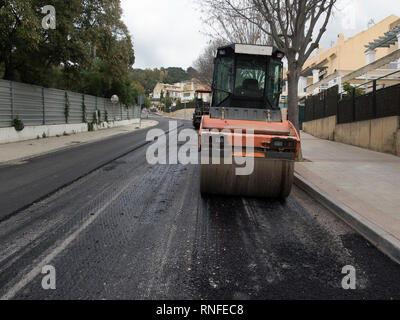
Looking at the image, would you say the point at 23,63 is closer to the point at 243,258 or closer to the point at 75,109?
Result: the point at 75,109

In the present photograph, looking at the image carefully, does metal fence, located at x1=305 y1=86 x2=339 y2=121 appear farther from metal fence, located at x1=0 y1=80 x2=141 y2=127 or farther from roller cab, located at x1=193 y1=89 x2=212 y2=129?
metal fence, located at x1=0 y1=80 x2=141 y2=127

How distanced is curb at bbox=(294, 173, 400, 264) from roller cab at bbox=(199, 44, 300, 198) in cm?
77

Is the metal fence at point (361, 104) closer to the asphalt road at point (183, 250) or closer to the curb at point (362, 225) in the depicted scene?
the curb at point (362, 225)

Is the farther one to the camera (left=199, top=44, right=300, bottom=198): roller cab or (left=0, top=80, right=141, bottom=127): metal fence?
(left=0, top=80, right=141, bottom=127): metal fence

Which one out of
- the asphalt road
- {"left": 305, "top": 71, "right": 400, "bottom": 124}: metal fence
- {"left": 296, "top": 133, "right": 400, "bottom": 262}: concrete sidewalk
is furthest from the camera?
{"left": 305, "top": 71, "right": 400, "bottom": 124}: metal fence

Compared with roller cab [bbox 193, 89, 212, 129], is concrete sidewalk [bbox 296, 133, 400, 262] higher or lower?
lower

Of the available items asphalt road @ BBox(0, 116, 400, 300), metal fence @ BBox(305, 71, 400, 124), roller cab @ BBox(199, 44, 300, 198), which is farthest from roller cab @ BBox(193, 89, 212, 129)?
metal fence @ BBox(305, 71, 400, 124)

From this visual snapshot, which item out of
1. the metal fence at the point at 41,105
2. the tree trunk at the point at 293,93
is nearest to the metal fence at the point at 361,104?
the tree trunk at the point at 293,93

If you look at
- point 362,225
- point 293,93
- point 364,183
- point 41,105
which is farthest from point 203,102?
point 362,225

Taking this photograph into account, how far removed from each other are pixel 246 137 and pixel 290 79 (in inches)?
257

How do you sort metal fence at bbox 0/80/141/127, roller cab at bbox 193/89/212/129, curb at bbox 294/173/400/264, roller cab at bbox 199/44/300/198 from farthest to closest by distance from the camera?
metal fence at bbox 0/80/141/127
roller cab at bbox 193/89/212/129
roller cab at bbox 199/44/300/198
curb at bbox 294/173/400/264

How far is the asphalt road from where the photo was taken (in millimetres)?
2873

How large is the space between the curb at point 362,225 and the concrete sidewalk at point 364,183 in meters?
0.03

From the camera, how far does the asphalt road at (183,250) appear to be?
2.87 meters
